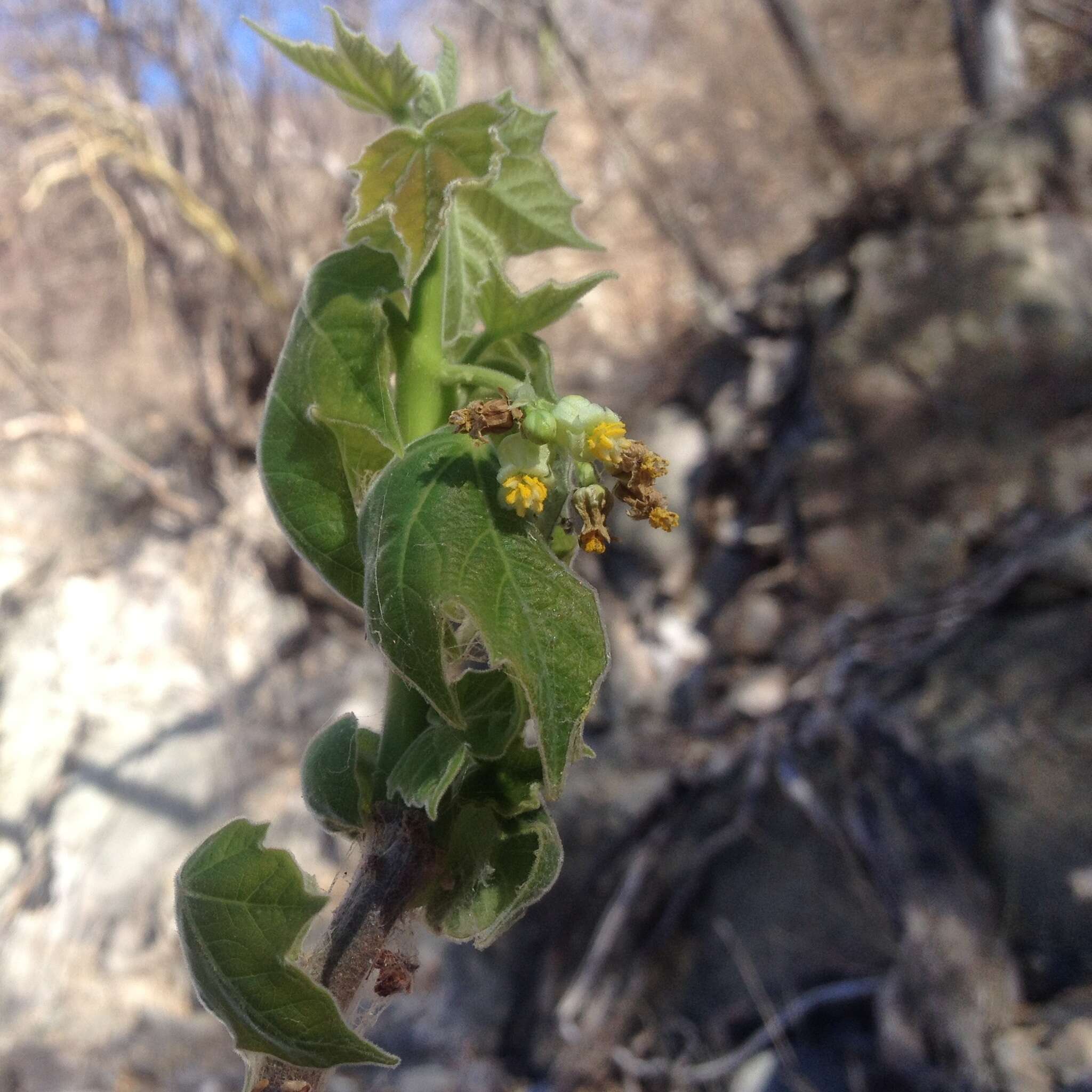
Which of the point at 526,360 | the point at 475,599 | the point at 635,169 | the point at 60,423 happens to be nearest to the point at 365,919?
the point at 475,599

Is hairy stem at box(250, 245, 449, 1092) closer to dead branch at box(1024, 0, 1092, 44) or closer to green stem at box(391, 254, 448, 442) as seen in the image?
green stem at box(391, 254, 448, 442)

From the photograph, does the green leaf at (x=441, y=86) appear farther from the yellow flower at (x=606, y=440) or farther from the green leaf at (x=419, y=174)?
the yellow flower at (x=606, y=440)

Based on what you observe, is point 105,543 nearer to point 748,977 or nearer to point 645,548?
point 645,548

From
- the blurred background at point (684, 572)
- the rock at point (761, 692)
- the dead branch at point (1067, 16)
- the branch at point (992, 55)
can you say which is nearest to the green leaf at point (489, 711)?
the blurred background at point (684, 572)

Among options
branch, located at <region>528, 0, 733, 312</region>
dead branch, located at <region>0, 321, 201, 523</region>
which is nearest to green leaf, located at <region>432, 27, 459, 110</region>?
dead branch, located at <region>0, 321, 201, 523</region>

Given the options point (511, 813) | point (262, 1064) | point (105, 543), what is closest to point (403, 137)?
point (511, 813)
